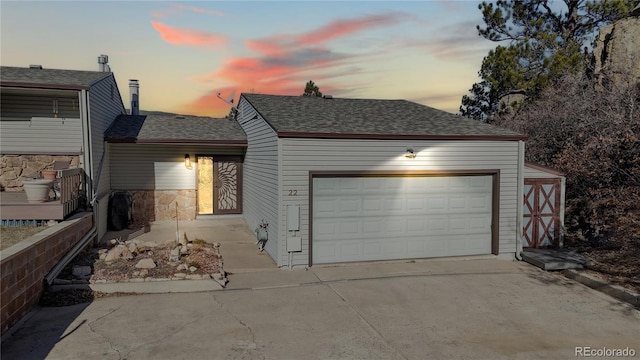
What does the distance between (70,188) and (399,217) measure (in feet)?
24.8

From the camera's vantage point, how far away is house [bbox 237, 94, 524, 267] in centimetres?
928

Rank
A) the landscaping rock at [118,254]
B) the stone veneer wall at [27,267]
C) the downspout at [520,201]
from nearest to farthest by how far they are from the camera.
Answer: the stone veneer wall at [27,267] → the landscaping rock at [118,254] → the downspout at [520,201]

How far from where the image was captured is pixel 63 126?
1138 cm

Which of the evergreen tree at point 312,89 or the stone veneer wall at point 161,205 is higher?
the evergreen tree at point 312,89

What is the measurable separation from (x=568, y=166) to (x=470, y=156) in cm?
332

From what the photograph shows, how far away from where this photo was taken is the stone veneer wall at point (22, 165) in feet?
37.3

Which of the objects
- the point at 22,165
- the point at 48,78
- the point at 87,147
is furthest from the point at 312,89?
the point at 87,147

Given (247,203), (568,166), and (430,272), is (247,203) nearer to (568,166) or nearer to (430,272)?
(430,272)

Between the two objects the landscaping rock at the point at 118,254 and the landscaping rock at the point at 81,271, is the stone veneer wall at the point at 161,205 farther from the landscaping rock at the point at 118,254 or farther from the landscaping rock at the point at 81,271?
the landscaping rock at the point at 81,271

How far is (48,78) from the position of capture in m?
10.6

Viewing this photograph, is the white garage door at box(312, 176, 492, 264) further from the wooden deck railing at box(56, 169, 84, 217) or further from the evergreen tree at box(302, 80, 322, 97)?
the evergreen tree at box(302, 80, 322, 97)

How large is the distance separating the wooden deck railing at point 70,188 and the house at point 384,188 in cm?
439

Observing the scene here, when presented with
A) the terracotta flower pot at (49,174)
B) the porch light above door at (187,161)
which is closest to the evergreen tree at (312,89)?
the porch light above door at (187,161)

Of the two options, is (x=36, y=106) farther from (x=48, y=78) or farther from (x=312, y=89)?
(x=312, y=89)
